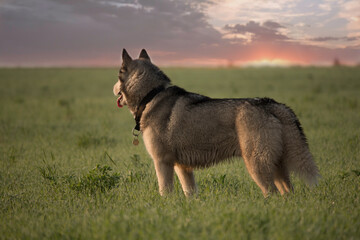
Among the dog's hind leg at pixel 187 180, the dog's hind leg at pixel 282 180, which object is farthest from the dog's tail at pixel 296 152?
the dog's hind leg at pixel 187 180

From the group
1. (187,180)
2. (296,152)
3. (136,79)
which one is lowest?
(187,180)

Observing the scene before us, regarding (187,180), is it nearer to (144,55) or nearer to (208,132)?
(208,132)

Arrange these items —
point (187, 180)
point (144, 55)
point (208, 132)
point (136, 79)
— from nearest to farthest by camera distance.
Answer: point (208, 132) < point (187, 180) < point (136, 79) < point (144, 55)

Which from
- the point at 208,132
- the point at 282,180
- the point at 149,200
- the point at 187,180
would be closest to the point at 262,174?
the point at 282,180

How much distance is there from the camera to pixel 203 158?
426 cm

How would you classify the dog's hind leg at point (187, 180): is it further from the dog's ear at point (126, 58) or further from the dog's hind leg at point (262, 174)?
the dog's ear at point (126, 58)

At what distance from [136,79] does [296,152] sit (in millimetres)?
2604

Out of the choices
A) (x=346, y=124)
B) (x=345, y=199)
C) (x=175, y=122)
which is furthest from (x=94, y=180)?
(x=346, y=124)

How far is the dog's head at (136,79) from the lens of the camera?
475 centimetres

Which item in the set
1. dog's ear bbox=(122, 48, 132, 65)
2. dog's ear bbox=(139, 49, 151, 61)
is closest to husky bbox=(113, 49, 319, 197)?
dog's ear bbox=(122, 48, 132, 65)

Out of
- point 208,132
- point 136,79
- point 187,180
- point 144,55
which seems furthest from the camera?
point 144,55

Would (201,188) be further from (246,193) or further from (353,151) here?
(353,151)

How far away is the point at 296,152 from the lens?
3.89 metres

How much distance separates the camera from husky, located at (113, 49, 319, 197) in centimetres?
385
